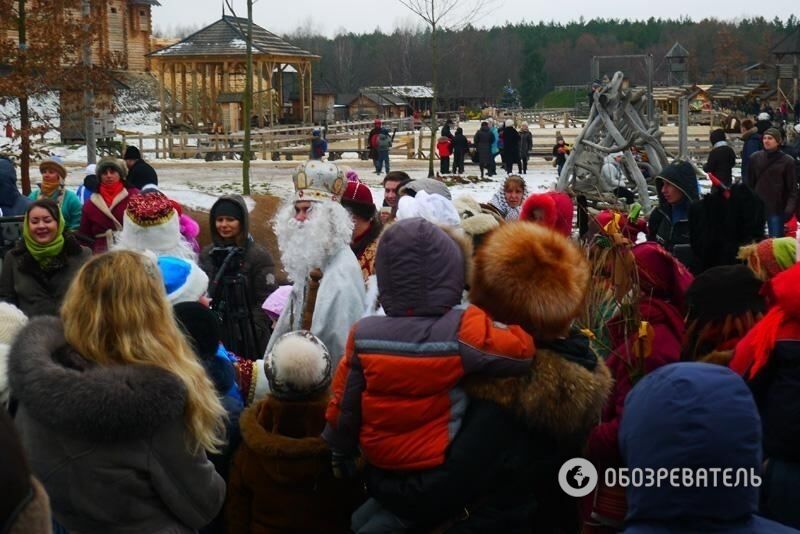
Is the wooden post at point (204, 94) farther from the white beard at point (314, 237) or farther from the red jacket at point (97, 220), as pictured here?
the white beard at point (314, 237)

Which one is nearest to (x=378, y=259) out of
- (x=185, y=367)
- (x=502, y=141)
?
(x=185, y=367)

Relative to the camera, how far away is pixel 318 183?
525cm

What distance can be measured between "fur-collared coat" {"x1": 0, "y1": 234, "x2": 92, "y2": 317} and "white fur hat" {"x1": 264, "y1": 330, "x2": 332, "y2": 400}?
2655 mm

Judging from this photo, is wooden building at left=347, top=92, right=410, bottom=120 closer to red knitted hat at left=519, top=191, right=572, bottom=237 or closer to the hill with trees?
the hill with trees

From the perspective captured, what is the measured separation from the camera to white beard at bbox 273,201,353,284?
4.93 m

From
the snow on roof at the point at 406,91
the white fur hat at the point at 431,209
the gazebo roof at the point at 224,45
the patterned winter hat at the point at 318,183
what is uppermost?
the gazebo roof at the point at 224,45

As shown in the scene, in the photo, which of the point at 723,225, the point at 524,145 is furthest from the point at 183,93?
the point at 723,225

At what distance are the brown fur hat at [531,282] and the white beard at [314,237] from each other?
5.05 feet

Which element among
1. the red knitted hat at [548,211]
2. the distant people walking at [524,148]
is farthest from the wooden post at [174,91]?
the red knitted hat at [548,211]

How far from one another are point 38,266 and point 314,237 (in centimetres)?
213

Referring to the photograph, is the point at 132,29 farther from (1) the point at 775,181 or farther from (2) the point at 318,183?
(2) the point at 318,183

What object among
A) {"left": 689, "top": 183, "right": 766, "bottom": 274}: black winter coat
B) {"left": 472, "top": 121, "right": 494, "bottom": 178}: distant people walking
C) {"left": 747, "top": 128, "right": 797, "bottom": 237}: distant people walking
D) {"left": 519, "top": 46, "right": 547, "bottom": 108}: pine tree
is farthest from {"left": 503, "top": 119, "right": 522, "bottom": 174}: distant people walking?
{"left": 519, "top": 46, "right": 547, "bottom": 108}: pine tree

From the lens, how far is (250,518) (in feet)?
12.7

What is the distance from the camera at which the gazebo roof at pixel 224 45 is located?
40.1 meters
